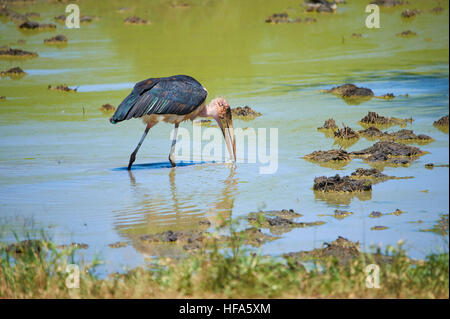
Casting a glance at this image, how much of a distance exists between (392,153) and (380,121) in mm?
2234

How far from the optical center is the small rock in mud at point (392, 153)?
412 inches

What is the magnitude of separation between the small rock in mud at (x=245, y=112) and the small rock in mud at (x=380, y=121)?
1.88 meters

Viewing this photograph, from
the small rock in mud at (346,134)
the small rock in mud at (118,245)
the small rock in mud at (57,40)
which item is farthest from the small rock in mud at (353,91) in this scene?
the small rock in mud at (57,40)

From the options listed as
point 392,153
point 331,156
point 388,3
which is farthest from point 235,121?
point 388,3

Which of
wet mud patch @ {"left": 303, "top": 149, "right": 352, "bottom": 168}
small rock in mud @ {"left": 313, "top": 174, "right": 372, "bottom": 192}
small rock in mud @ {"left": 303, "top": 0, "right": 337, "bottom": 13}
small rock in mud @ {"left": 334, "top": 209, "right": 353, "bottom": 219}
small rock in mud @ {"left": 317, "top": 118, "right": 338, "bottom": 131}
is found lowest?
small rock in mud @ {"left": 334, "top": 209, "right": 353, "bottom": 219}

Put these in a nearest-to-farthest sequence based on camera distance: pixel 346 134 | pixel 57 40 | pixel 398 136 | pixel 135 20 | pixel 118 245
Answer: pixel 118 245, pixel 398 136, pixel 346 134, pixel 57 40, pixel 135 20

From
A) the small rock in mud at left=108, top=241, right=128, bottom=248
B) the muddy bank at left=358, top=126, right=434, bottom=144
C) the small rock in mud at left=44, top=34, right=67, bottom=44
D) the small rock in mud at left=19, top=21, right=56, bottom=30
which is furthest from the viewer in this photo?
the small rock in mud at left=19, top=21, right=56, bottom=30

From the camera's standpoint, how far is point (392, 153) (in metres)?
10.6

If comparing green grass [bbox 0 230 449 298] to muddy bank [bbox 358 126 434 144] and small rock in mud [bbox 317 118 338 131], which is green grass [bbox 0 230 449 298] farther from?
small rock in mud [bbox 317 118 338 131]

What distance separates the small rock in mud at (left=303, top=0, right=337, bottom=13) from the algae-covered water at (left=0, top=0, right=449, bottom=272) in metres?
0.54

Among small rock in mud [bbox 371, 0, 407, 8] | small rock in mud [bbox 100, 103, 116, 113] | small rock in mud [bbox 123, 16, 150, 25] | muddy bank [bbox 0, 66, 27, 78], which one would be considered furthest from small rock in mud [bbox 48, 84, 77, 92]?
small rock in mud [bbox 371, 0, 407, 8]

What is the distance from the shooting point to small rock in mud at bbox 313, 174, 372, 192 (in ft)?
29.6

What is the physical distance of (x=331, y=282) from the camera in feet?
18.5

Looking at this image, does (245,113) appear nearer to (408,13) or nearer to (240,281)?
(240,281)
